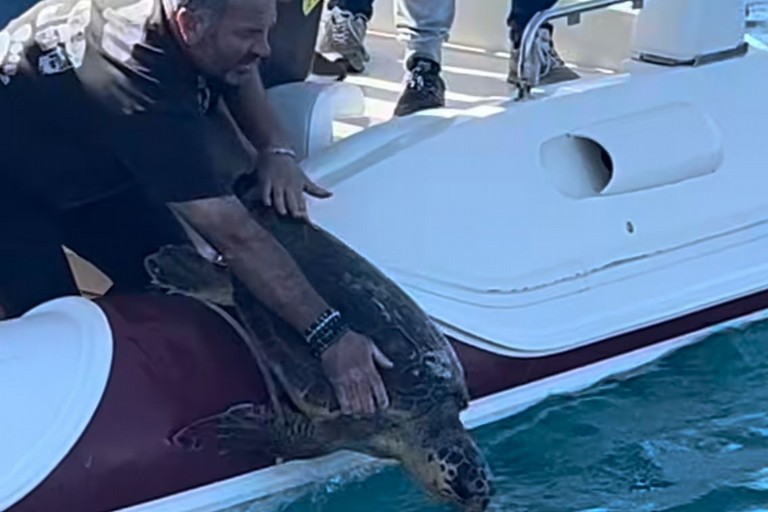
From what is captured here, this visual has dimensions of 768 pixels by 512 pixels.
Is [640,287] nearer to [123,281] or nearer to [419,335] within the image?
[419,335]

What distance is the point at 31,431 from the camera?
226 cm

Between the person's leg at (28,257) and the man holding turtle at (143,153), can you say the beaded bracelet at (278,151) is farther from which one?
the person's leg at (28,257)

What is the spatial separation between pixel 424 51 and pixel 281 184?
96 centimetres

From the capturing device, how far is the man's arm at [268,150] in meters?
2.55

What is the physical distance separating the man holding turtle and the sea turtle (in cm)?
4

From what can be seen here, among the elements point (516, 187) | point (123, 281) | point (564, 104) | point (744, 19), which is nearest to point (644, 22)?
point (744, 19)

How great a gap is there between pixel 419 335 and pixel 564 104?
79 cm

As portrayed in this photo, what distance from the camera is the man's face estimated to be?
217 centimetres

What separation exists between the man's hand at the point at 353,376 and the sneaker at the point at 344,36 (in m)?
1.57

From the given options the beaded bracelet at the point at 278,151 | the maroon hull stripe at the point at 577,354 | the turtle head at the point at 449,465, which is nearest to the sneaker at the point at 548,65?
the maroon hull stripe at the point at 577,354

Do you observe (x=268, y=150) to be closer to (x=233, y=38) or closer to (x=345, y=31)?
(x=233, y=38)

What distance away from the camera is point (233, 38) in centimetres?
219

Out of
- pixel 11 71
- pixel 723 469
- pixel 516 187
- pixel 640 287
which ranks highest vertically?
pixel 11 71

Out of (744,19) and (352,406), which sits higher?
(744,19)
